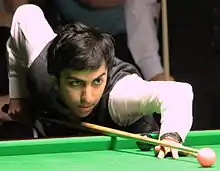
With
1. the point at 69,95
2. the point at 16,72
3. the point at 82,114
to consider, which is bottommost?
the point at 82,114

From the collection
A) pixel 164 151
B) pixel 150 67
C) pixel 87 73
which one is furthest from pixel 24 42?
pixel 164 151

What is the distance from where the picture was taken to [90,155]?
83.7 inches

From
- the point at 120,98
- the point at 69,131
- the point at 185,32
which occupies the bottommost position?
the point at 69,131

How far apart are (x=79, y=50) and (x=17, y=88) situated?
552mm

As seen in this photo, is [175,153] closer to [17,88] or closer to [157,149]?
[157,149]

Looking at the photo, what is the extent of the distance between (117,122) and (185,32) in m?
0.81

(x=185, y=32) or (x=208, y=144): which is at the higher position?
(x=185, y=32)

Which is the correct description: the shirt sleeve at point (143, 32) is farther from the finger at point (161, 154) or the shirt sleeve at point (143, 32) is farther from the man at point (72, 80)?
the finger at point (161, 154)

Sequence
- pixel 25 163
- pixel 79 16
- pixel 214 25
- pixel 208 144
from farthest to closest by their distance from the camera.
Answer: pixel 214 25, pixel 79 16, pixel 208 144, pixel 25 163

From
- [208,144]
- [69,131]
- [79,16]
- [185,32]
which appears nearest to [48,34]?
[79,16]

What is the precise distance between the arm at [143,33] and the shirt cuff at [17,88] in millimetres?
642

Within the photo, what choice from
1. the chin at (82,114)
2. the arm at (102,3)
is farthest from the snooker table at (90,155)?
the arm at (102,3)

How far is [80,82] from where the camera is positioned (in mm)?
3119

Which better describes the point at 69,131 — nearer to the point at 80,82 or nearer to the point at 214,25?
the point at 80,82
